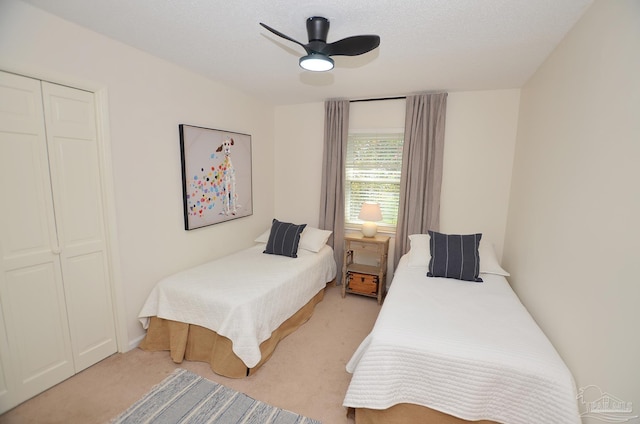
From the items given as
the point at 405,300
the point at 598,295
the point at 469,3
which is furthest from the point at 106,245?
the point at 598,295

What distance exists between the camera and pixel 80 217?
6.77 ft

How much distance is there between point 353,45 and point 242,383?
2.45 m

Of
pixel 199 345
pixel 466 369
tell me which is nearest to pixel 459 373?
pixel 466 369

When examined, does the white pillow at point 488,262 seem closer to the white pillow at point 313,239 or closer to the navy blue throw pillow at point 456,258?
the navy blue throw pillow at point 456,258

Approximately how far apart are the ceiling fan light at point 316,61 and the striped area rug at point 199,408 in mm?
2281

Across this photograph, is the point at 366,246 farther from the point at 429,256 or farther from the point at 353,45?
the point at 353,45

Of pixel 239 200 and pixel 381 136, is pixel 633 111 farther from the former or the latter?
pixel 239 200

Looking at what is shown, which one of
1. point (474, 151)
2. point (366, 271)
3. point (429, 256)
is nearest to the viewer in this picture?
point (429, 256)

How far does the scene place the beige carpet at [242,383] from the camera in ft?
5.93

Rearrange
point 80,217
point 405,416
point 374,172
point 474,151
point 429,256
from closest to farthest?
point 405,416 → point 80,217 → point 429,256 → point 474,151 → point 374,172

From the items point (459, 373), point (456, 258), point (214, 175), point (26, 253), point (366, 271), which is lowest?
point (366, 271)

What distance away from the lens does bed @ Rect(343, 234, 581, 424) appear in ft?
4.79

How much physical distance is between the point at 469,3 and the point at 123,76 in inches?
97.0

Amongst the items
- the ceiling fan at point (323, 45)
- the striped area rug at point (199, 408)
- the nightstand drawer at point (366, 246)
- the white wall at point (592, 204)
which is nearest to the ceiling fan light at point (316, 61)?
the ceiling fan at point (323, 45)
